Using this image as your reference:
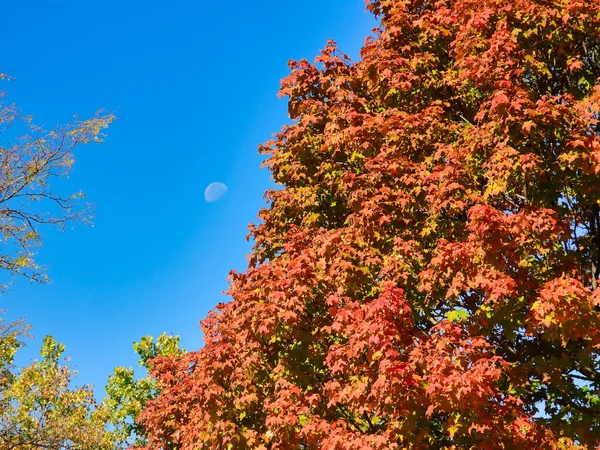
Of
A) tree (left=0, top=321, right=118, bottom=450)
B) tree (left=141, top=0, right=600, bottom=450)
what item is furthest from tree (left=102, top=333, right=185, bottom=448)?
tree (left=141, top=0, right=600, bottom=450)

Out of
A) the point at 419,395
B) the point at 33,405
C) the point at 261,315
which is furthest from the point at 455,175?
the point at 33,405

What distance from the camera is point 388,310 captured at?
7922 millimetres

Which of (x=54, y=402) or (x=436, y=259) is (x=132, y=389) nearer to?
(x=54, y=402)

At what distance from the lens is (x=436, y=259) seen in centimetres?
812

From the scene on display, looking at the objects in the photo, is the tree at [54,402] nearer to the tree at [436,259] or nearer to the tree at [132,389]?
the tree at [132,389]

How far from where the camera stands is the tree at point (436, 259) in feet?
24.5

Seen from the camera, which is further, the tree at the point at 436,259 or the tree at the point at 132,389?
the tree at the point at 132,389

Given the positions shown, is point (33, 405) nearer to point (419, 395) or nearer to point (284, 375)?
point (284, 375)

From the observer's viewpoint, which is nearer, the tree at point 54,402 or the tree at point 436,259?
the tree at point 436,259

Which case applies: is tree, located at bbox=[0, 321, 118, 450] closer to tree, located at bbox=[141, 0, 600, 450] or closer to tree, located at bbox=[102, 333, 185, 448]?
tree, located at bbox=[102, 333, 185, 448]

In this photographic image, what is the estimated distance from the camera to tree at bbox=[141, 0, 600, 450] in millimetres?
7457

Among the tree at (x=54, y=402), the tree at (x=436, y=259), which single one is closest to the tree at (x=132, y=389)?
the tree at (x=54, y=402)

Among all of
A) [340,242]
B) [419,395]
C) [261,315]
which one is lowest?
[419,395]

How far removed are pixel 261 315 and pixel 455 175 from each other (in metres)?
4.28
